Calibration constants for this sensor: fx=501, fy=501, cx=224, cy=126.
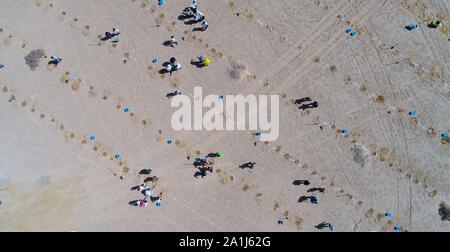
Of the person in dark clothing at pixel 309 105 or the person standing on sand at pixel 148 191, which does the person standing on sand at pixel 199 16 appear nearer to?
the person in dark clothing at pixel 309 105

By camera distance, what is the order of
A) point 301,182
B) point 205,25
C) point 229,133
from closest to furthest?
point 301,182, point 229,133, point 205,25

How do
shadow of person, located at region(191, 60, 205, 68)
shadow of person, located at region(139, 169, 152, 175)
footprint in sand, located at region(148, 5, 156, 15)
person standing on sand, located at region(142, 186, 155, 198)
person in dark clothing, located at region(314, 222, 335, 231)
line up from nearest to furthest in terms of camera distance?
1. person in dark clothing, located at region(314, 222, 335, 231)
2. person standing on sand, located at region(142, 186, 155, 198)
3. shadow of person, located at region(139, 169, 152, 175)
4. shadow of person, located at region(191, 60, 205, 68)
5. footprint in sand, located at region(148, 5, 156, 15)

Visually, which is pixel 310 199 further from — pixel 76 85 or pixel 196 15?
pixel 76 85

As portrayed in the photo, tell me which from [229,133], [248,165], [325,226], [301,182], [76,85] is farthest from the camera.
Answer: [76,85]

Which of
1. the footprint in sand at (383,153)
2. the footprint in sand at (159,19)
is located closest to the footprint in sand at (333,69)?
the footprint in sand at (383,153)

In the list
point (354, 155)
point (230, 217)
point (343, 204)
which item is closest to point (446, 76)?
point (354, 155)

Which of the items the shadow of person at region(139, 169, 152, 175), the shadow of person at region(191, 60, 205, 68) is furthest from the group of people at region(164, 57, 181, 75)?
the shadow of person at region(139, 169, 152, 175)

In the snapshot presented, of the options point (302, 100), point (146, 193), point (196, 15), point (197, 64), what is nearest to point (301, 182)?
point (302, 100)

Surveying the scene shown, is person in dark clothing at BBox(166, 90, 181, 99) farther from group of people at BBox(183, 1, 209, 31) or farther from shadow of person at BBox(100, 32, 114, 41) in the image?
shadow of person at BBox(100, 32, 114, 41)
